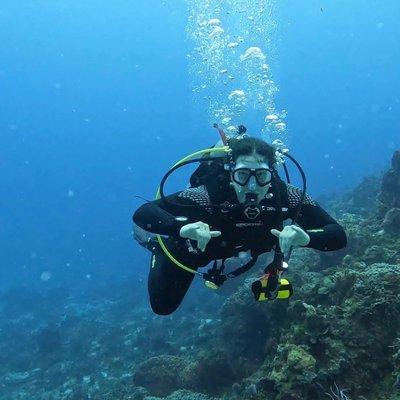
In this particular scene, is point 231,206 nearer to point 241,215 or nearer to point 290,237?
point 241,215

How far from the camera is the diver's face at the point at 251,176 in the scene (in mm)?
4953

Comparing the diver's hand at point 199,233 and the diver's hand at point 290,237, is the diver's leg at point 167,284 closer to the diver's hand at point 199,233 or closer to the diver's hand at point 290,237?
the diver's hand at point 199,233

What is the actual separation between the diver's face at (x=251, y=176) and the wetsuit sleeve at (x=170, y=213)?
0.54m

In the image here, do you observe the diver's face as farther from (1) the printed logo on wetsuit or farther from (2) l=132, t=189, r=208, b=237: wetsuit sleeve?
(2) l=132, t=189, r=208, b=237: wetsuit sleeve

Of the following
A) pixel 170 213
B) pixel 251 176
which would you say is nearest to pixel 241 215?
pixel 251 176

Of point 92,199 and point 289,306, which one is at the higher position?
point 92,199

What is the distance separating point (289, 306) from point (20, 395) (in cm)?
1246

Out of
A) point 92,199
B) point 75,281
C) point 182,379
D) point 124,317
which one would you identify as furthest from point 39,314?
point 92,199

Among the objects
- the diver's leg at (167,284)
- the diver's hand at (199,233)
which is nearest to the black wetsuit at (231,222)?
the diver's hand at (199,233)

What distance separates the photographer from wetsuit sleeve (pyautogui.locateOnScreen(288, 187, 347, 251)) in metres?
5.06

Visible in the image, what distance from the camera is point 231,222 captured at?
514 centimetres

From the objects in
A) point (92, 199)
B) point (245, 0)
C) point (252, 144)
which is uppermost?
point (92, 199)

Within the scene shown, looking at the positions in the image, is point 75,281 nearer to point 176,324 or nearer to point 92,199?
point 176,324

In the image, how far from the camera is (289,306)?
25.2 ft
